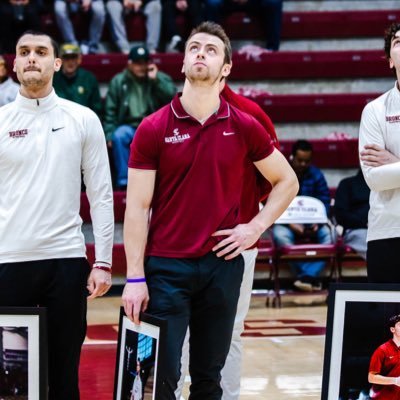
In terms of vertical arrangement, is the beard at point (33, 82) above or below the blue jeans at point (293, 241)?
above

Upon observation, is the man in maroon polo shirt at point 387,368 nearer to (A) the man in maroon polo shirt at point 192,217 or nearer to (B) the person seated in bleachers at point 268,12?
(A) the man in maroon polo shirt at point 192,217

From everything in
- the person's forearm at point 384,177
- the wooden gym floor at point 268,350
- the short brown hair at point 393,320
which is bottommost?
the wooden gym floor at point 268,350

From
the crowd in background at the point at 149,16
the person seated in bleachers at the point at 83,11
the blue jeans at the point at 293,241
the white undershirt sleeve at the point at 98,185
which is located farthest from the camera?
the crowd in background at the point at 149,16

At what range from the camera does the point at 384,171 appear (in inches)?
165

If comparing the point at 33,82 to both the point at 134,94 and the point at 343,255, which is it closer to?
the point at 343,255

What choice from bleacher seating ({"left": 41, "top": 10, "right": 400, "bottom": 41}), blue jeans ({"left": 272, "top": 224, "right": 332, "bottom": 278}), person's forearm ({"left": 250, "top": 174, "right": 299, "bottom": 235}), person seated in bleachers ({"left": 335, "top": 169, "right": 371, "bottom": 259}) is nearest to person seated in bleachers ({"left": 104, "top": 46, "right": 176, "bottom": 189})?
blue jeans ({"left": 272, "top": 224, "right": 332, "bottom": 278})

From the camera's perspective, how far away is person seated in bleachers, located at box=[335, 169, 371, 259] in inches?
364

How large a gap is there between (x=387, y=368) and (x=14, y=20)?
8.54m

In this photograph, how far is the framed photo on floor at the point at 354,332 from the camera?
4008mm

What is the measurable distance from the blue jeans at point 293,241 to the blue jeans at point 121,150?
1648mm

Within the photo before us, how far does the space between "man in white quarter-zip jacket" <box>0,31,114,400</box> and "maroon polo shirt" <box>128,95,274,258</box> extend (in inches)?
14.2

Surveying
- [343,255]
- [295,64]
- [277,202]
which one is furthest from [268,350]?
[295,64]

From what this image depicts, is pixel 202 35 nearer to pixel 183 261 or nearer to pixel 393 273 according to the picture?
pixel 183 261

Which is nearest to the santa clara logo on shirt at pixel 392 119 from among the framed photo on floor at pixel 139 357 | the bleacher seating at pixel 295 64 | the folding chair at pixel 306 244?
the framed photo on floor at pixel 139 357
